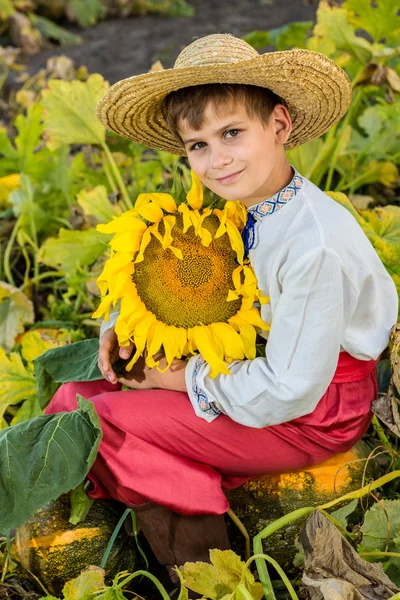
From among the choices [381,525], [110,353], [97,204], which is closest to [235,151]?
[110,353]

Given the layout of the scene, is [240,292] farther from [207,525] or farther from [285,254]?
[207,525]

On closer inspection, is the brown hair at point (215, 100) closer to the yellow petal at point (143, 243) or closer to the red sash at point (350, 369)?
the yellow petal at point (143, 243)

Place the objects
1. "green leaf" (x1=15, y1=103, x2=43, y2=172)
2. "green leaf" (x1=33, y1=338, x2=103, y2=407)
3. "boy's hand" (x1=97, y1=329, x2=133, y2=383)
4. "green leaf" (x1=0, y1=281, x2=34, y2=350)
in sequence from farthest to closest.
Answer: "green leaf" (x1=15, y1=103, x2=43, y2=172), "green leaf" (x1=0, y1=281, x2=34, y2=350), "green leaf" (x1=33, y1=338, x2=103, y2=407), "boy's hand" (x1=97, y1=329, x2=133, y2=383)

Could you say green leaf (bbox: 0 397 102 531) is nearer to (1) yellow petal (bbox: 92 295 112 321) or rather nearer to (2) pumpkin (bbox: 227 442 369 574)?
(1) yellow petal (bbox: 92 295 112 321)

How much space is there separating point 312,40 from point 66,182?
1057 millimetres

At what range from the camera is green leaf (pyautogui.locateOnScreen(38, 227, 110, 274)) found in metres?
2.70

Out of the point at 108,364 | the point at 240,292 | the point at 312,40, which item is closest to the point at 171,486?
the point at 108,364

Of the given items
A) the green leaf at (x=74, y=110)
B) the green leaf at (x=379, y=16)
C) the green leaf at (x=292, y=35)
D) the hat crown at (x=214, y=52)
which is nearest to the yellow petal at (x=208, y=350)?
the hat crown at (x=214, y=52)

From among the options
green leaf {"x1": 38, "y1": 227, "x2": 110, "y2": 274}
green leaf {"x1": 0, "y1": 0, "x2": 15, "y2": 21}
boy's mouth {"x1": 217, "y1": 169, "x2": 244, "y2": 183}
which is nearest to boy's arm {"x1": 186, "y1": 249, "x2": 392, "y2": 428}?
boy's mouth {"x1": 217, "y1": 169, "x2": 244, "y2": 183}

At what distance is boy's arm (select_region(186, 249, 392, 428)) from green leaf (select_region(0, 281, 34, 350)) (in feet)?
4.10

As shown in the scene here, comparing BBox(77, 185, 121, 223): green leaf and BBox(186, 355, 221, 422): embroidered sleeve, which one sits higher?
BBox(77, 185, 121, 223): green leaf

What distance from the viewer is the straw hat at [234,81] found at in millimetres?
1607

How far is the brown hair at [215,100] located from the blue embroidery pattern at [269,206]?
150mm

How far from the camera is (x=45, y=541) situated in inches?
75.5
